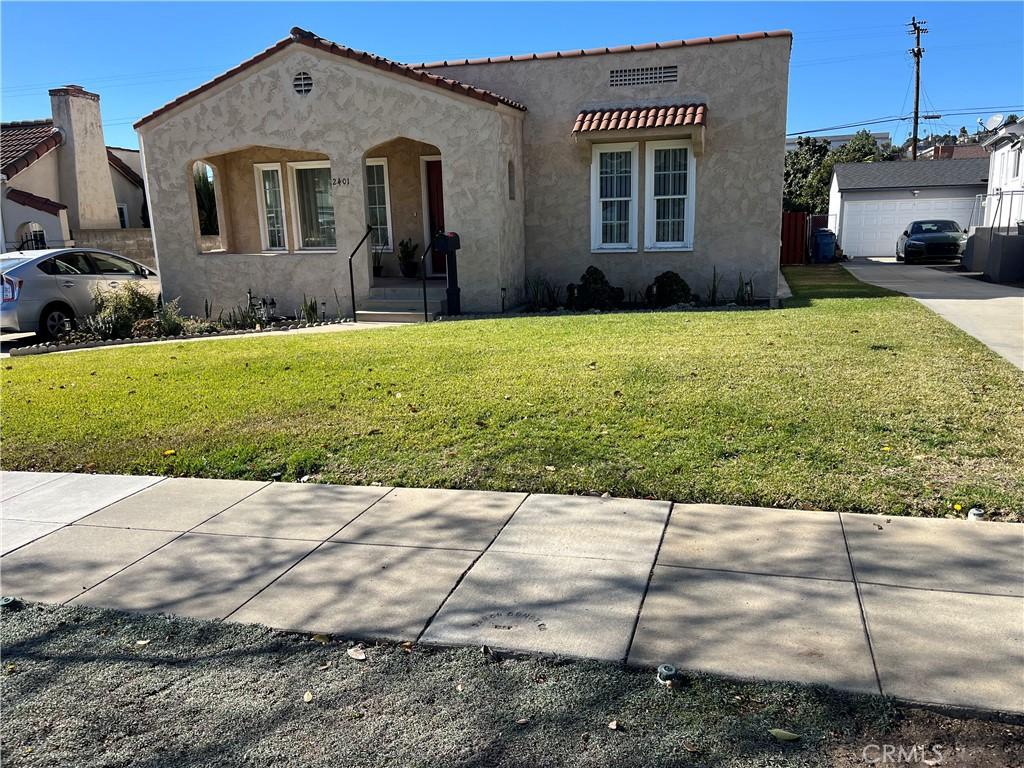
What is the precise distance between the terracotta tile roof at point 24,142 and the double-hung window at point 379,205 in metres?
13.9

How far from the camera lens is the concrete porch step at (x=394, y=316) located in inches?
571

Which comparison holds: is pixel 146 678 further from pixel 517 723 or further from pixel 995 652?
pixel 995 652

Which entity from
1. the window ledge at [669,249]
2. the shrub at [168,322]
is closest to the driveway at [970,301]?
the window ledge at [669,249]

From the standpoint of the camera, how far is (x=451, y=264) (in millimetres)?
14336

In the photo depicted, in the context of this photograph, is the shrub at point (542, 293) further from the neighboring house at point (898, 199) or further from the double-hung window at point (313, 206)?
the neighboring house at point (898, 199)

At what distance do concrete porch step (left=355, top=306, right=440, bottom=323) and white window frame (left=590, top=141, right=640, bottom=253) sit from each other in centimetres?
371

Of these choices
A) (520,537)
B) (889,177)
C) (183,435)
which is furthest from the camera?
(889,177)

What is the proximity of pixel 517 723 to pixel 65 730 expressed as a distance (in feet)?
5.69

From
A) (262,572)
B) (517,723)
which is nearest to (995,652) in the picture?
(517,723)

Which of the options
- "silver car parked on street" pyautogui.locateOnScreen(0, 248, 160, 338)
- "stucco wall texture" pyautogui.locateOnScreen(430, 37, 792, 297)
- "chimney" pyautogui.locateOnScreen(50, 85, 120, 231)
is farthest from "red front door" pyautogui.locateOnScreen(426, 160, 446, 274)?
"chimney" pyautogui.locateOnScreen(50, 85, 120, 231)

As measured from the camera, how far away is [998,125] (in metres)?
26.9

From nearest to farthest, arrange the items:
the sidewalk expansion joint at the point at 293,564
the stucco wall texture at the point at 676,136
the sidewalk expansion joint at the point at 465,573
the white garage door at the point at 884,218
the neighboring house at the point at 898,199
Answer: the sidewalk expansion joint at the point at 465,573 → the sidewalk expansion joint at the point at 293,564 → the stucco wall texture at the point at 676,136 → the neighboring house at the point at 898,199 → the white garage door at the point at 884,218

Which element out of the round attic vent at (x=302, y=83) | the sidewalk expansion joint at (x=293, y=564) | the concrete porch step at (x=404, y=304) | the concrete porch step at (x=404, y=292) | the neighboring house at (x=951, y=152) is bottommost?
the sidewalk expansion joint at (x=293, y=564)

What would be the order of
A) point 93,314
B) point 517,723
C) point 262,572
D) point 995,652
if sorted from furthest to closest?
point 93,314
point 262,572
point 995,652
point 517,723
